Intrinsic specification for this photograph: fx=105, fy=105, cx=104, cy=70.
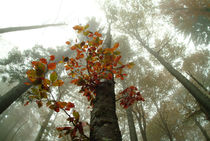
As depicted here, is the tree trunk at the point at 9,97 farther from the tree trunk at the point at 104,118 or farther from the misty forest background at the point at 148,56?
the tree trunk at the point at 104,118

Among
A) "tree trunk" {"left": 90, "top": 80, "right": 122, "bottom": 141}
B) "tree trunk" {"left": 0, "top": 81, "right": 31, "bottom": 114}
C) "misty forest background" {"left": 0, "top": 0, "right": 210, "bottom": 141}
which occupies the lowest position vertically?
"tree trunk" {"left": 90, "top": 80, "right": 122, "bottom": 141}

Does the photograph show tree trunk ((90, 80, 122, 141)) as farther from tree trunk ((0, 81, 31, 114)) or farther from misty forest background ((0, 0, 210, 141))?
tree trunk ((0, 81, 31, 114))

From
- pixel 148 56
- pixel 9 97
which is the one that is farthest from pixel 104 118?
pixel 148 56

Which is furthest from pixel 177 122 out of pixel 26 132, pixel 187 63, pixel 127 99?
pixel 26 132

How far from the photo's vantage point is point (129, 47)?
→ 11.9 metres

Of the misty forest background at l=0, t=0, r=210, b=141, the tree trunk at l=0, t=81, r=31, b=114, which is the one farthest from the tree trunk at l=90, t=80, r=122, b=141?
the tree trunk at l=0, t=81, r=31, b=114

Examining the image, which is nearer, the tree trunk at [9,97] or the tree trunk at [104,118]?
the tree trunk at [104,118]

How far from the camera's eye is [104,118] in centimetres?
85

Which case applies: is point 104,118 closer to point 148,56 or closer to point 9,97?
point 9,97

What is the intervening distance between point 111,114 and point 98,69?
1.72ft

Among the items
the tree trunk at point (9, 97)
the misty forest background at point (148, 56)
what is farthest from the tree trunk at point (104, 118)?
the tree trunk at point (9, 97)

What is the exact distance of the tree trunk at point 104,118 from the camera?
0.74 metres

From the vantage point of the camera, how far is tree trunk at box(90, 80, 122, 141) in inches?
29.2

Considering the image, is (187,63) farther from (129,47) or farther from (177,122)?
(177,122)
